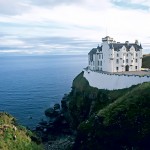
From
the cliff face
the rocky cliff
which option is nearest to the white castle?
the rocky cliff

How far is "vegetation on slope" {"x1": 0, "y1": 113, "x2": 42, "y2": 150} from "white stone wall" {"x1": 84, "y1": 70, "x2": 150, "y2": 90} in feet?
86.8

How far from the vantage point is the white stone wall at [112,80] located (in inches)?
3209

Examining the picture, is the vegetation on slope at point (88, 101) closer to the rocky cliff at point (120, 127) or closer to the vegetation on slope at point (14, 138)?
the rocky cliff at point (120, 127)

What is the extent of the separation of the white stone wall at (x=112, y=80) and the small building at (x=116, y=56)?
22.1 feet

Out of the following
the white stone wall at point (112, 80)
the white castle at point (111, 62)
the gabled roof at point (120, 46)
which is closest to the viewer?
the white stone wall at point (112, 80)

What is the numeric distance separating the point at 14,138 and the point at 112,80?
110 ft

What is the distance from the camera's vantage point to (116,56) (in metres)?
101

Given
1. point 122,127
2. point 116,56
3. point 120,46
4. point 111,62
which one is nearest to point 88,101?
point 111,62

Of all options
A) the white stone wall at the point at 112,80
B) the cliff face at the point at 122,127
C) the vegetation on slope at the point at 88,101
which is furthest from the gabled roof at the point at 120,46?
the cliff face at the point at 122,127

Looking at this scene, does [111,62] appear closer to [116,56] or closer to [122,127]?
[116,56]

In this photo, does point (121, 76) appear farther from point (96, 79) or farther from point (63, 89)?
point (63, 89)

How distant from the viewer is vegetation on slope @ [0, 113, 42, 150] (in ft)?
207

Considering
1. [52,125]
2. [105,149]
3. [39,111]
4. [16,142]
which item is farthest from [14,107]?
[105,149]

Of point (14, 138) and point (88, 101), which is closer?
point (14, 138)
